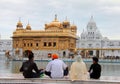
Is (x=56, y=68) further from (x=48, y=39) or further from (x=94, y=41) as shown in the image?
(x=94, y=41)

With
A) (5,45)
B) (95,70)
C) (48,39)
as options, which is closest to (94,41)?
(5,45)

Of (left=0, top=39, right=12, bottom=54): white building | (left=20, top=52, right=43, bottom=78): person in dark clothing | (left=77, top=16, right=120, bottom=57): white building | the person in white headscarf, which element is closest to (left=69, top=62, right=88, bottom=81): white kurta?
the person in white headscarf

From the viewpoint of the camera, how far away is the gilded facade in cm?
6456

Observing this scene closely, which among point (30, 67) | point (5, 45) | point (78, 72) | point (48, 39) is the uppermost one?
point (48, 39)

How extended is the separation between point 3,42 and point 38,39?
4812 cm

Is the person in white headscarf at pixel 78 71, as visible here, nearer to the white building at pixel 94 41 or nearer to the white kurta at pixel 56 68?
the white kurta at pixel 56 68

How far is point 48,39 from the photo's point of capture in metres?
65.1

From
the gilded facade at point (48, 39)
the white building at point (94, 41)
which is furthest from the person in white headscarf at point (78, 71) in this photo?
the white building at point (94, 41)

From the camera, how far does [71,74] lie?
8867 millimetres

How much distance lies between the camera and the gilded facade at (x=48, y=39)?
6456cm

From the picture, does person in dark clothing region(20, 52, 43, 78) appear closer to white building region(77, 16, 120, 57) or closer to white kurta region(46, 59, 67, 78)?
white kurta region(46, 59, 67, 78)

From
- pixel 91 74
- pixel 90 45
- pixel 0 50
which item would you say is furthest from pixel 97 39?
pixel 91 74

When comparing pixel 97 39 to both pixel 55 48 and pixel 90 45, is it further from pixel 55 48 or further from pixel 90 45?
pixel 55 48

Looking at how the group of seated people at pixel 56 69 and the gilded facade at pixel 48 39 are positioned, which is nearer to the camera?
the group of seated people at pixel 56 69
